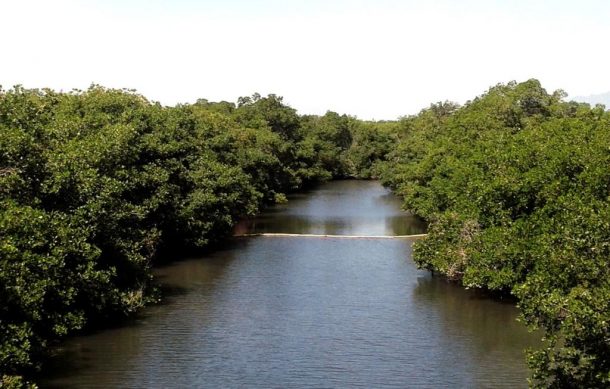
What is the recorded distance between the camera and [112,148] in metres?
28.8

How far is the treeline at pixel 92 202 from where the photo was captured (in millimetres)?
21203

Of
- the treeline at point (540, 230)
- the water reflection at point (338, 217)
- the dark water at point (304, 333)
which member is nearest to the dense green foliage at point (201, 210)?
the treeline at point (540, 230)

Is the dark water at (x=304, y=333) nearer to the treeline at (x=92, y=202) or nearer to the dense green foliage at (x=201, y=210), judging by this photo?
the dense green foliage at (x=201, y=210)

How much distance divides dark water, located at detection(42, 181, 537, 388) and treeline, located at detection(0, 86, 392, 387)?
1883mm

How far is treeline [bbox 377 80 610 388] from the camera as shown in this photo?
18.1 meters

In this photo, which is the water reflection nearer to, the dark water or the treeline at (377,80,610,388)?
the treeline at (377,80,610,388)

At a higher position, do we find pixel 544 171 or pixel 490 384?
pixel 544 171

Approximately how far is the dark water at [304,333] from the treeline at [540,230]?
2.07 metres

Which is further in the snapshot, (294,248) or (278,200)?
(278,200)

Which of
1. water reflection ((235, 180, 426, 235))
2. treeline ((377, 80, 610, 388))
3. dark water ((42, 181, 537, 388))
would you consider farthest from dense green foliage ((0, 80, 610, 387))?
water reflection ((235, 180, 426, 235))

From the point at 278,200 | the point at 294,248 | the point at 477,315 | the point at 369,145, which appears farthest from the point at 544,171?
the point at 369,145

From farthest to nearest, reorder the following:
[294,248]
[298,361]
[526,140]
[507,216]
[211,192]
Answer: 1. [294,248]
2. [211,192]
3. [526,140]
4. [507,216]
5. [298,361]

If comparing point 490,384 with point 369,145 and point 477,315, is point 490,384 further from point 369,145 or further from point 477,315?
point 369,145

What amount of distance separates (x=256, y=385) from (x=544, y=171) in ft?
49.1
